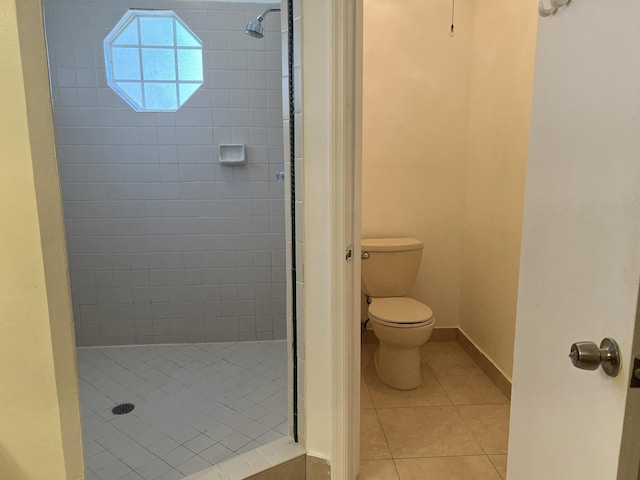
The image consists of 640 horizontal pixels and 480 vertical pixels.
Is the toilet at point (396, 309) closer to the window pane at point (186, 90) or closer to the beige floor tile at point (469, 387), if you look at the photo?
the beige floor tile at point (469, 387)

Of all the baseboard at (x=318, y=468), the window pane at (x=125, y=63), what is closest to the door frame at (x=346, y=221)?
the baseboard at (x=318, y=468)

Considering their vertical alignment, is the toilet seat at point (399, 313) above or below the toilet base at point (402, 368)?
above

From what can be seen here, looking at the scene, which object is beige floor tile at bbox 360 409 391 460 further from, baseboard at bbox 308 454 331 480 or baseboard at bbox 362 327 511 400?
baseboard at bbox 362 327 511 400

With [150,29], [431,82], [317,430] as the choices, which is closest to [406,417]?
[317,430]

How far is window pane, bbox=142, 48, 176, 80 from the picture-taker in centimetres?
268

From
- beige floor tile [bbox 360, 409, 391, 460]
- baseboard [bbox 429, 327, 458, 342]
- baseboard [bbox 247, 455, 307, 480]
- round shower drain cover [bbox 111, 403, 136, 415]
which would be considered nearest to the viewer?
baseboard [bbox 247, 455, 307, 480]

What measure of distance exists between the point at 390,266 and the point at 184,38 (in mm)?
1837

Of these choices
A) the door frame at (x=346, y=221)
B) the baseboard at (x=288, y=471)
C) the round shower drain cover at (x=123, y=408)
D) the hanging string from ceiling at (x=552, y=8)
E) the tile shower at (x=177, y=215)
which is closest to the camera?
the hanging string from ceiling at (x=552, y=8)

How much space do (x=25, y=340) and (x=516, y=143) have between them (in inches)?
86.4

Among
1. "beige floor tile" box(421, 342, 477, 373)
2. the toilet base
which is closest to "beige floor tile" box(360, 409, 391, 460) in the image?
the toilet base

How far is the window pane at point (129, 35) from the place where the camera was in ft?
8.66

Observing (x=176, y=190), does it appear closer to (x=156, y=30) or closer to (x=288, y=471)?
(x=156, y=30)

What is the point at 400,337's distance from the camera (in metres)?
2.33

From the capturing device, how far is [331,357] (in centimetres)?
162
